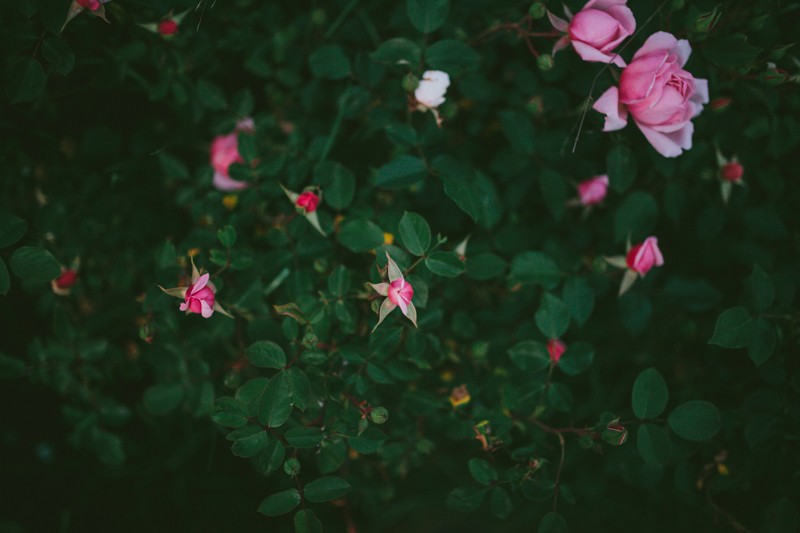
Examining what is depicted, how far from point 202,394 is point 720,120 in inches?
38.3

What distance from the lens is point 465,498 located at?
0.75 metres

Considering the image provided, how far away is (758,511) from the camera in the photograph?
1075 millimetres

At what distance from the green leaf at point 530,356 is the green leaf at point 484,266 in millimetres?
119

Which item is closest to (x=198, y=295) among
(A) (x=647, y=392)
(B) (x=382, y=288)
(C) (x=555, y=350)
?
(B) (x=382, y=288)

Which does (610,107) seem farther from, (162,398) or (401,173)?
(162,398)

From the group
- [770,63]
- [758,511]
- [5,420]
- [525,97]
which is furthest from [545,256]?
[5,420]

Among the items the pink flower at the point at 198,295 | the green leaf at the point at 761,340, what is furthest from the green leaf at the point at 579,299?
the pink flower at the point at 198,295

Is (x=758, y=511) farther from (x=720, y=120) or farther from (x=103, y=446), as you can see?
(x=103, y=446)

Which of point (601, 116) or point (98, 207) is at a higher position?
point (601, 116)

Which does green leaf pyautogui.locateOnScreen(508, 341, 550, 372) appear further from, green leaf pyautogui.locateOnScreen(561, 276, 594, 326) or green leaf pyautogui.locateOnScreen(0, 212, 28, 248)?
green leaf pyautogui.locateOnScreen(0, 212, 28, 248)

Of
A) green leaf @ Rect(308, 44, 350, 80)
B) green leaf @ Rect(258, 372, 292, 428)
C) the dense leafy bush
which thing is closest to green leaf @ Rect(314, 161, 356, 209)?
the dense leafy bush

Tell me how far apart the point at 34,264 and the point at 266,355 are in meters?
0.35

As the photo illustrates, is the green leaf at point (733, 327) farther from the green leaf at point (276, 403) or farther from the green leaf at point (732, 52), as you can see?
the green leaf at point (276, 403)

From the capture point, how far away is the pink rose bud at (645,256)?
780 mm
